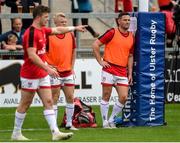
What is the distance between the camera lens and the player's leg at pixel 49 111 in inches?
519

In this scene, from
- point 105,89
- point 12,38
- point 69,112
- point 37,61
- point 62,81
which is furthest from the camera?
point 12,38

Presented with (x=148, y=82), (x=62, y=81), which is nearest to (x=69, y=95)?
(x=62, y=81)

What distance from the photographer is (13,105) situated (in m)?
20.1

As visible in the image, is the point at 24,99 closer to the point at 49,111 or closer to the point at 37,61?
the point at 49,111

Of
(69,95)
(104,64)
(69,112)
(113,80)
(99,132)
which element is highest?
(104,64)

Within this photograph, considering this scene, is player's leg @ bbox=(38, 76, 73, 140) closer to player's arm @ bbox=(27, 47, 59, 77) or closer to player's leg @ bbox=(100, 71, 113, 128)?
player's arm @ bbox=(27, 47, 59, 77)

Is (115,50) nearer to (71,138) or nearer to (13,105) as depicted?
(71,138)

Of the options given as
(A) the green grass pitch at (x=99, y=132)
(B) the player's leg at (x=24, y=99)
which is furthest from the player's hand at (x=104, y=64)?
(B) the player's leg at (x=24, y=99)

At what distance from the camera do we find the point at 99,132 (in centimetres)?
1524

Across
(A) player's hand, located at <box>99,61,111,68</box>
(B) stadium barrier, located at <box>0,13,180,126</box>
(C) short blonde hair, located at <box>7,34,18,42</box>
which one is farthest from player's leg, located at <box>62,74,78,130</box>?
(C) short blonde hair, located at <box>7,34,18,42</box>

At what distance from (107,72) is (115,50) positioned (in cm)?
44

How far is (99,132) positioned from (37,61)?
263cm

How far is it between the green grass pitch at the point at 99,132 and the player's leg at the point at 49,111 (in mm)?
224

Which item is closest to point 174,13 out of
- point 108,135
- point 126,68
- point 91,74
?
point 91,74
